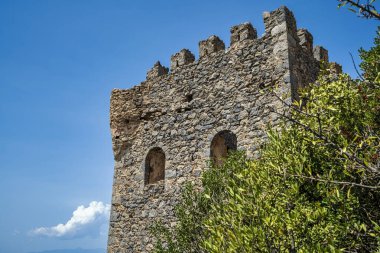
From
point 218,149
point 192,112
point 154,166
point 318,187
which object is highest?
point 192,112

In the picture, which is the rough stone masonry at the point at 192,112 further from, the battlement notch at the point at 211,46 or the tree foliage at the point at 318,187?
Answer: the tree foliage at the point at 318,187

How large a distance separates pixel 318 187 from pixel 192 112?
19.9 feet

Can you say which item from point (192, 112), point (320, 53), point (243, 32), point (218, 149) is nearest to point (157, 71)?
point (192, 112)

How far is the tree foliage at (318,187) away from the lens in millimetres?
4859

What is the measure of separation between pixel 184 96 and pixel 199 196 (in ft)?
11.8

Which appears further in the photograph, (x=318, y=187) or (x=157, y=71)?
(x=157, y=71)

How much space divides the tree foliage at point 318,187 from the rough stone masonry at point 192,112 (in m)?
2.76

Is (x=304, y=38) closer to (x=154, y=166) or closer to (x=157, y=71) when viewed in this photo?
(x=157, y=71)

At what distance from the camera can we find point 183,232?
8.37m

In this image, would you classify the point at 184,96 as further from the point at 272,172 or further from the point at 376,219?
the point at 376,219

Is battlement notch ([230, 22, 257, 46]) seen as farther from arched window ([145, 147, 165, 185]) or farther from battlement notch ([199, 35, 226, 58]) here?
arched window ([145, 147, 165, 185])

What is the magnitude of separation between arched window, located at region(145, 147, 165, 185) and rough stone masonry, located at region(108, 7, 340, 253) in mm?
29

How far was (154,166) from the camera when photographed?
11844mm

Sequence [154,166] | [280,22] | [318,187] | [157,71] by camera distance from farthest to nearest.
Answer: [157,71] < [154,166] < [280,22] < [318,187]
